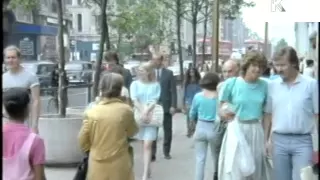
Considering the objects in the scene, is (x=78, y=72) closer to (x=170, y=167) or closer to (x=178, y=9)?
(x=178, y=9)

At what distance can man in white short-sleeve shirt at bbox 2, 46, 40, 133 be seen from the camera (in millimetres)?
8406

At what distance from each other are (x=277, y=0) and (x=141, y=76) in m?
4.29

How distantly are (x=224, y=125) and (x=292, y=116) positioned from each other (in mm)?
2216

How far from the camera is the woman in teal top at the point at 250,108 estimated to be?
7414 mm

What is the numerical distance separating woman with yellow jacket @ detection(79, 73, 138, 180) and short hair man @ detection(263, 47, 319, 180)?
1.26 meters

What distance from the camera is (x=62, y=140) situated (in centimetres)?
1132

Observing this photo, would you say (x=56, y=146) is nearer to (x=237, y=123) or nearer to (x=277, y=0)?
(x=237, y=123)

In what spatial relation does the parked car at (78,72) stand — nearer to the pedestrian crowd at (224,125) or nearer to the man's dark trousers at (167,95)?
the man's dark trousers at (167,95)

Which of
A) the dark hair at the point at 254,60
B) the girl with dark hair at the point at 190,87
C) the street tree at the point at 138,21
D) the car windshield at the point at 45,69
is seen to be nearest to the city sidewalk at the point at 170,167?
the girl with dark hair at the point at 190,87

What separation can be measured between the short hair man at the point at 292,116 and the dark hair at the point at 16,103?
230 cm

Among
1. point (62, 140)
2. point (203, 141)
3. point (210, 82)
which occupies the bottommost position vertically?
point (62, 140)

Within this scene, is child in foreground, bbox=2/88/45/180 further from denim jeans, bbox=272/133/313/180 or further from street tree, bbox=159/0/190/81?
street tree, bbox=159/0/190/81

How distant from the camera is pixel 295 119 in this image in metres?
6.47

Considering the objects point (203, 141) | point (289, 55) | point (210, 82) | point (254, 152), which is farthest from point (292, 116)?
point (203, 141)
